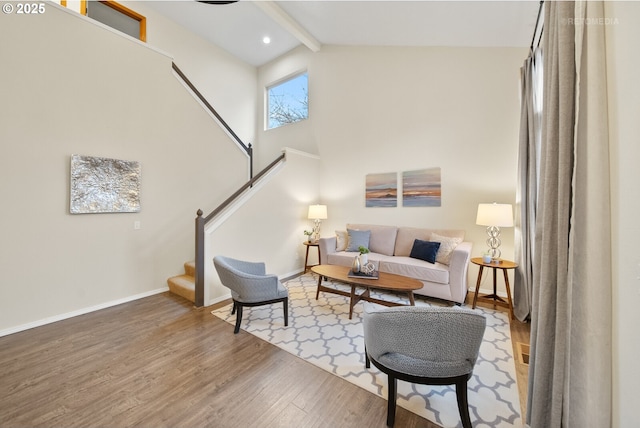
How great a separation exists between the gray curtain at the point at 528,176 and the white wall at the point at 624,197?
2137mm

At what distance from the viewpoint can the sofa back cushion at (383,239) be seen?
14.3 ft

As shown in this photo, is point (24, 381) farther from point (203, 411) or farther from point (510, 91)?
point (510, 91)

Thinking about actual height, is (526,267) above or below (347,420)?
above

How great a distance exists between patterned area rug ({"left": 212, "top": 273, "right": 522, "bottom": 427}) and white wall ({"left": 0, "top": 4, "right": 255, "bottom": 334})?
1.71 meters

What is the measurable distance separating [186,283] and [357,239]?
9.32 ft

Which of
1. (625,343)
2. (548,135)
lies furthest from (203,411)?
(548,135)

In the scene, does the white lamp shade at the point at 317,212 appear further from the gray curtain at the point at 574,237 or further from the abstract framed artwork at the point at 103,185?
the gray curtain at the point at 574,237

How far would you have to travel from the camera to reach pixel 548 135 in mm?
1312

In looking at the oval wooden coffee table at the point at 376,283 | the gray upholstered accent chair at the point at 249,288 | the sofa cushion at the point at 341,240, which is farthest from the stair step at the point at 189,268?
the sofa cushion at the point at 341,240

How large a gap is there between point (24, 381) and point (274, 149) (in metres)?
5.49

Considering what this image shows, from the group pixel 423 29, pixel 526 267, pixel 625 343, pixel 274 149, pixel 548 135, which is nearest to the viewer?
pixel 625 343

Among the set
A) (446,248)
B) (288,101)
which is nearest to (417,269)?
(446,248)

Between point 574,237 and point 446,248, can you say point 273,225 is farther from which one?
point 574,237

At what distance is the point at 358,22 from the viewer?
421 centimetres
